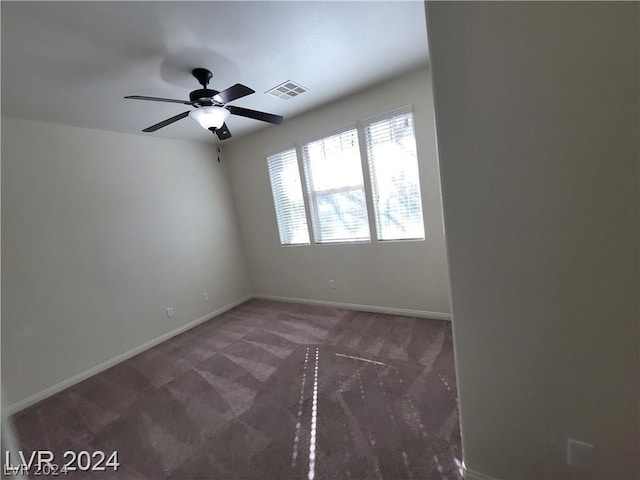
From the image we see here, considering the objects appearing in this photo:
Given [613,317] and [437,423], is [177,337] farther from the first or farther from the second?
[613,317]

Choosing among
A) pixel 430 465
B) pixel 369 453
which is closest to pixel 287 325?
pixel 369 453

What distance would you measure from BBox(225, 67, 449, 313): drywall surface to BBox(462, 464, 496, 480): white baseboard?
5.94 ft

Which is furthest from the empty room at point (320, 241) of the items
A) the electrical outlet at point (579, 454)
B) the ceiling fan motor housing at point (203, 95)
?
the ceiling fan motor housing at point (203, 95)

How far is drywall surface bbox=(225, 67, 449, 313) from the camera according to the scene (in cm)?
278

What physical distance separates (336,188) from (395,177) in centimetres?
81

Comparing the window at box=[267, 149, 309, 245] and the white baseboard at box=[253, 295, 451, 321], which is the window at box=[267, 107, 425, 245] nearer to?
the window at box=[267, 149, 309, 245]

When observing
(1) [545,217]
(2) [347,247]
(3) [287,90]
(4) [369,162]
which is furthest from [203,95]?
(2) [347,247]

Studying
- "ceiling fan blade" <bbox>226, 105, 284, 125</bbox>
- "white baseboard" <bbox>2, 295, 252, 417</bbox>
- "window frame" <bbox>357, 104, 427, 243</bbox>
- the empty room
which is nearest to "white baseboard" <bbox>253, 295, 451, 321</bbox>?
the empty room

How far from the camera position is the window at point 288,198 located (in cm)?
379

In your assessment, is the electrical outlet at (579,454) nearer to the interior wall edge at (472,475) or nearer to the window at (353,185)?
the interior wall edge at (472,475)

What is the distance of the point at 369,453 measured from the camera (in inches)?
59.6

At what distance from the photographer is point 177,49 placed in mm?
1848

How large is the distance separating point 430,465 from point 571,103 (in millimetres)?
1783

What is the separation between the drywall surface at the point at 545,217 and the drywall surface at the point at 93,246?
3.62 metres
